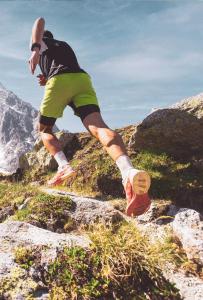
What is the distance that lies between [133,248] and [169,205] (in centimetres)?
561

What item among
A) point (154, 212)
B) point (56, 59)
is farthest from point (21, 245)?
point (154, 212)

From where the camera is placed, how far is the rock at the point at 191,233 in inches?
330

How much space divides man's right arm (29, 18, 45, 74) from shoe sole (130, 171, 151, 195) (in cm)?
368

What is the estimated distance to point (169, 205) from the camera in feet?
39.2

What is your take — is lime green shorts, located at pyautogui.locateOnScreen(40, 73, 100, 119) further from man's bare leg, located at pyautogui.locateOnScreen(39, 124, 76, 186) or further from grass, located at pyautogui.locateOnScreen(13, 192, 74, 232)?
grass, located at pyautogui.locateOnScreen(13, 192, 74, 232)

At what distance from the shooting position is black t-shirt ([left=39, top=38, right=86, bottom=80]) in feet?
33.6

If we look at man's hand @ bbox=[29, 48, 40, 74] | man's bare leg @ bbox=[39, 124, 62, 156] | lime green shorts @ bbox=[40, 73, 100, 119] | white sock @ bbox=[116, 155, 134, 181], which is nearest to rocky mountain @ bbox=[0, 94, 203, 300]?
white sock @ bbox=[116, 155, 134, 181]

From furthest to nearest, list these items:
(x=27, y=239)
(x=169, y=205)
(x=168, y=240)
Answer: (x=169, y=205)
(x=168, y=240)
(x=27, y=239)

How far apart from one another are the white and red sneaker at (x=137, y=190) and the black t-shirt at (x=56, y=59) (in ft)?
11.1

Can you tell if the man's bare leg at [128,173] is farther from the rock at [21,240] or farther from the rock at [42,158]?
the rock at [42,158]

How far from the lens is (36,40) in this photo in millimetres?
10336

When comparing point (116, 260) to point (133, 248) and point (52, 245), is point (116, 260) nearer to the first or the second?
point (133, 248)

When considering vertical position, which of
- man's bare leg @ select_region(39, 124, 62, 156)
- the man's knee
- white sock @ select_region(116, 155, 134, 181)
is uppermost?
the man's knee

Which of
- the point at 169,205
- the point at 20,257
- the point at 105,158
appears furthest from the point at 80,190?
the point at 20,257
